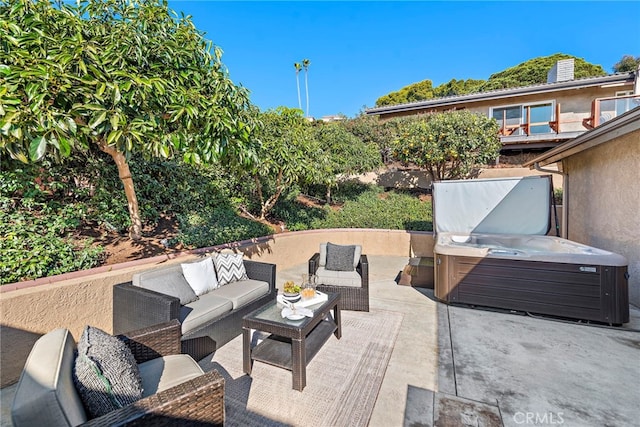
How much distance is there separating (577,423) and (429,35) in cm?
1108

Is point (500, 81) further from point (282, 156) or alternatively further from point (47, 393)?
point (47, 393)

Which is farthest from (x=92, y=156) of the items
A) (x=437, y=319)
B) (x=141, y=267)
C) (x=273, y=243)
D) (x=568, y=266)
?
(x=568, y=266)

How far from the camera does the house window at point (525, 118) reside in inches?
441

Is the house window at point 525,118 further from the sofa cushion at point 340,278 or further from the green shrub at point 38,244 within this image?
the green shrub at point 38,244

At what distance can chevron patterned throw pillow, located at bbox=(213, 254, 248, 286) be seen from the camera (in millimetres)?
3938

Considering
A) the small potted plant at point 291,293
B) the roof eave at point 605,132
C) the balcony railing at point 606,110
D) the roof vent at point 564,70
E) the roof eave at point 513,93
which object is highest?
Answer: the roof vent at point 564,70

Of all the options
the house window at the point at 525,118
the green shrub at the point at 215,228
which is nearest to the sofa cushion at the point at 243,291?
the green shrub at the point at 215,228

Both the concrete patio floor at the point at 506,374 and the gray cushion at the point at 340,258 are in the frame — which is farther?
the gray cushion at the point at 340,258

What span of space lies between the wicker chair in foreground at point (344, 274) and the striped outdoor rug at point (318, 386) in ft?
2.16

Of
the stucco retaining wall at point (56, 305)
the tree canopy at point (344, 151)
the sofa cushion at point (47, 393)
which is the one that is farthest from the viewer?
the tree canopy at point (344, 151)

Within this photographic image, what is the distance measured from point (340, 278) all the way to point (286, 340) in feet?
4.85

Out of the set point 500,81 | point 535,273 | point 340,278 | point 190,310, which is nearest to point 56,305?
point 190,310

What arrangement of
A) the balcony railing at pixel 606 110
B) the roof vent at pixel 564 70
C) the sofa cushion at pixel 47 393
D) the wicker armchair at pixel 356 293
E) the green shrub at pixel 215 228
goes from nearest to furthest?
the sofa cushion at pixel 47 393 < the wicker armchair at pixel 356 293 < the green shrub at pixel 215 228 < the balcony railing at pixel 606 110 < the roof vent at pixel 564 70

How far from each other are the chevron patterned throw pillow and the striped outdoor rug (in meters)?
0.88
